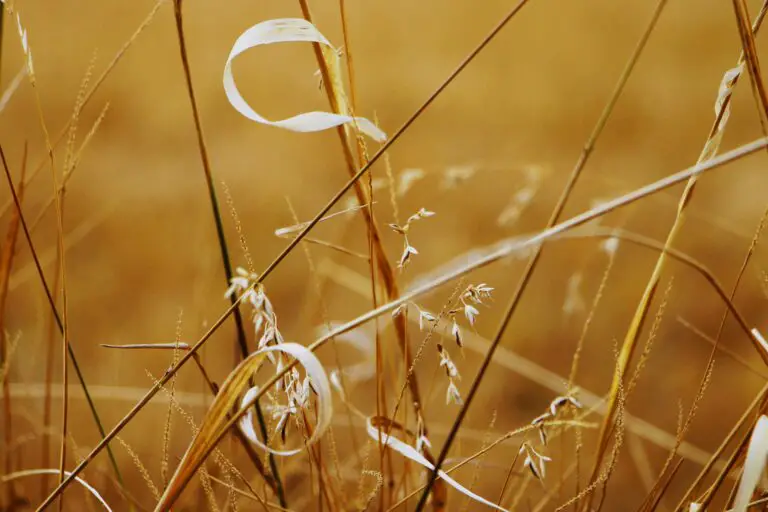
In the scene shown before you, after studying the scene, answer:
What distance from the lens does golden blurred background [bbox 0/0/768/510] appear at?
958 millimetres

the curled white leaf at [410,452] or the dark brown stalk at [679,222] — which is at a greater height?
the dark brown stalk at [679,222]

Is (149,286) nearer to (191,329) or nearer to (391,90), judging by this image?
(191,329)

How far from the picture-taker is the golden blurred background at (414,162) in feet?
3.14

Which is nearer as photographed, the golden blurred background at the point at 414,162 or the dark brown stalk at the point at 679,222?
the dark brown stalk at the point at 679,222

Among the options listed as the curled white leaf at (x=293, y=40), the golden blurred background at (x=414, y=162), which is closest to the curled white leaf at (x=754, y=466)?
the curled white leaf at (x=293, y=40)

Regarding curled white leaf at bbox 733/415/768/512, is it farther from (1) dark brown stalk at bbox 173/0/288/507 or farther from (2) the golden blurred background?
(2) the golden blurred background

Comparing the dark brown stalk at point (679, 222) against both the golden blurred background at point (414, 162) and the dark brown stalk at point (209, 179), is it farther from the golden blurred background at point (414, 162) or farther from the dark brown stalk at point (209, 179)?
the golden blurred background at point (414, 162)

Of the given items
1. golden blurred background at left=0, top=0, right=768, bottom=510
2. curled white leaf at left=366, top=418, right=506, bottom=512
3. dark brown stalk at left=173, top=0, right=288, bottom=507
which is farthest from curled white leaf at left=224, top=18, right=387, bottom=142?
golden blurred background at left=0, top=0, right=768, bottom=510

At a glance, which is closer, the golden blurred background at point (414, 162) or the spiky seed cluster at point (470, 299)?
the spiky seed cluster at point (470, 299)

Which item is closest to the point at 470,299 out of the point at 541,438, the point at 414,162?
the point at 541,438

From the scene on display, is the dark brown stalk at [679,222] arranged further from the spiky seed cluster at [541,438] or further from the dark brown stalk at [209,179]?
the dark brown stalk at [209,179]

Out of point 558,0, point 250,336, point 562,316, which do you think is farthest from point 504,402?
point 558,0

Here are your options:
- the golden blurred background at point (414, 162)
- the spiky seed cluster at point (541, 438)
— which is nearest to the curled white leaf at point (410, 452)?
the spiky seed cluster at point (541, 438)

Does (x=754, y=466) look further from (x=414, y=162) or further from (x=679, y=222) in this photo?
(x=414, y=162)
